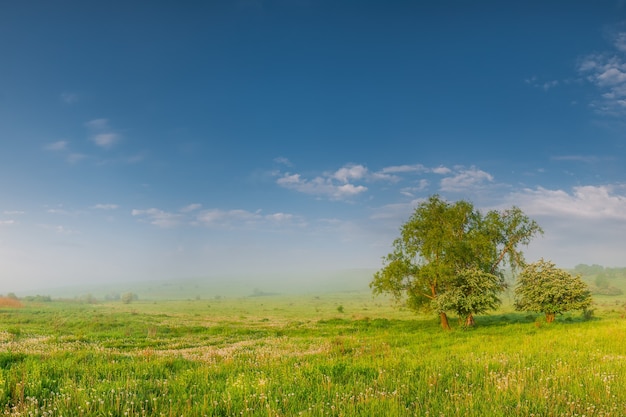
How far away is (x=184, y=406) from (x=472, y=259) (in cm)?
3739

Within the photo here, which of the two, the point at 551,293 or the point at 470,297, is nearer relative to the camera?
the point at 470,297

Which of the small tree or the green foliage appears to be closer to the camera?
the green foliage

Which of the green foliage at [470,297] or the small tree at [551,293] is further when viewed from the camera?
the small tree at [551,293]

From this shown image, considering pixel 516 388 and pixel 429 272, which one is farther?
pixel 429 272

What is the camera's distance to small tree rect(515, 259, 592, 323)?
124ft

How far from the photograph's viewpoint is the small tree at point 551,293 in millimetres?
37812

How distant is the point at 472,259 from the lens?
4097cm

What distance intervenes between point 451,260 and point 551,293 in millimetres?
9783

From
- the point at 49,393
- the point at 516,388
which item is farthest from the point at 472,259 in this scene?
the point at 49,393

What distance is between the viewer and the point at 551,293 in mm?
37656

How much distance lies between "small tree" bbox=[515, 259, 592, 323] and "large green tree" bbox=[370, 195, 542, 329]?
2.61m

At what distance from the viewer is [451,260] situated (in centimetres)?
3822

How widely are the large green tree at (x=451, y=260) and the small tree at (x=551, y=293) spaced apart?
2.61 m

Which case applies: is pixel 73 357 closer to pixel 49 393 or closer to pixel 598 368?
pixel 49 393
